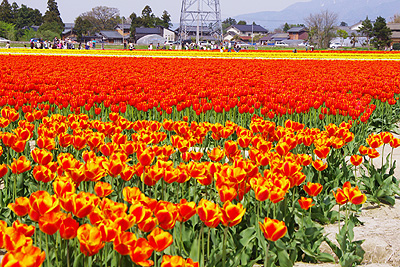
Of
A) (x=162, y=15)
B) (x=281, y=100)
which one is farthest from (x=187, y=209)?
(x=162, y=15)

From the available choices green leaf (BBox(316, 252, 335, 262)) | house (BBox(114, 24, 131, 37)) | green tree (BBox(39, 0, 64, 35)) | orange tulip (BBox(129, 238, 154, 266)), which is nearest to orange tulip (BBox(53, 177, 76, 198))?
orange tulip (BBox(129, 238, 154, 266))

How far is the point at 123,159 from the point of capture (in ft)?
10.6

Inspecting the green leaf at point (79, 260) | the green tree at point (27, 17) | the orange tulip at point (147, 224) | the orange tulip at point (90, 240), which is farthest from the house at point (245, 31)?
the orange tulip at point (90, 240)

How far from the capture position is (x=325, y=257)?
126 inches

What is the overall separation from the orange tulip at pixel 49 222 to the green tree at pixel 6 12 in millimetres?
125414

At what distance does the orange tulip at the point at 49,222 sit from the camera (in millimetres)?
2133

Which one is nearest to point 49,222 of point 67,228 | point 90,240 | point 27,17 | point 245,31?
point 67,228

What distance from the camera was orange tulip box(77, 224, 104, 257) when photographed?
6.79ft

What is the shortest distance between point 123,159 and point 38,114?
268 cm

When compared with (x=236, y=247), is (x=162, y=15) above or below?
above

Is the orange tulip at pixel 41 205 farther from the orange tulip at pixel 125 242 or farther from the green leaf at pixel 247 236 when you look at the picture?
the green leaf at pixel 247 236

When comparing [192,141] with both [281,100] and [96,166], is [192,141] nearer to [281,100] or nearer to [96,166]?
[96,166]

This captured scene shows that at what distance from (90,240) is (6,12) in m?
127

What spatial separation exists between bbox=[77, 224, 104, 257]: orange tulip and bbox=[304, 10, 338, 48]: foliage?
262 feet
